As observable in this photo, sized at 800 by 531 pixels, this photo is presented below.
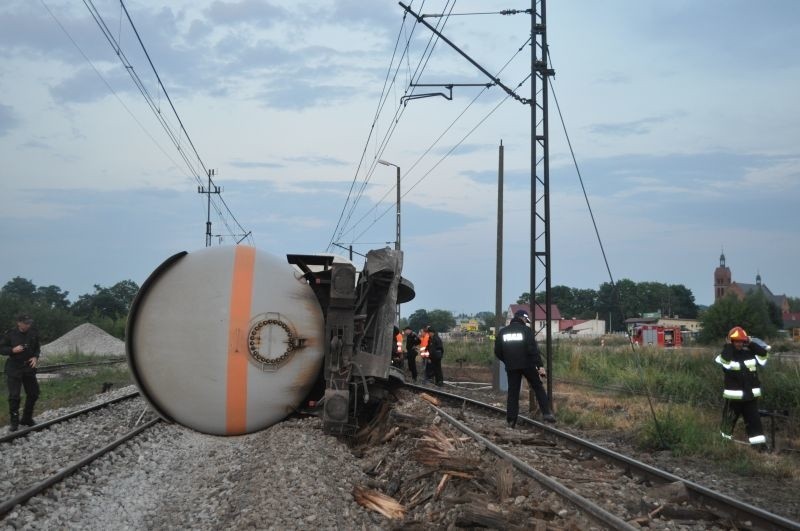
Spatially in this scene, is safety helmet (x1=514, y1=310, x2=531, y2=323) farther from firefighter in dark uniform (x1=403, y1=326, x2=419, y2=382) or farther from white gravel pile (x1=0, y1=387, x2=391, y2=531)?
firefighter in dark uniform (x1=403, y1=326, x2=419, y2=382)

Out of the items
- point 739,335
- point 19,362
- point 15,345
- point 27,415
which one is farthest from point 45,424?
point 739,335

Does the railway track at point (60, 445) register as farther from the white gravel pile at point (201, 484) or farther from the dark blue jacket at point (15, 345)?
the dark blue jacket at point (15, 345)

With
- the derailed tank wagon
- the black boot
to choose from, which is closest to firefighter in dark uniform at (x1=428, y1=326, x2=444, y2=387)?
the black boot

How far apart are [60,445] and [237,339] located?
529 cm

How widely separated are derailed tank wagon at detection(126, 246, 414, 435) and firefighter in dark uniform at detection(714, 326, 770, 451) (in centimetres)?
571

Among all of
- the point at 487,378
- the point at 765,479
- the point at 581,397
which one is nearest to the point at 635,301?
the point at 487,378

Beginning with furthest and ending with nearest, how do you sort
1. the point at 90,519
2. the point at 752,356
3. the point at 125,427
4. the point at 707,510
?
the point at 125,427, the point at 752,356, the point at 90,519, the point at 707,510

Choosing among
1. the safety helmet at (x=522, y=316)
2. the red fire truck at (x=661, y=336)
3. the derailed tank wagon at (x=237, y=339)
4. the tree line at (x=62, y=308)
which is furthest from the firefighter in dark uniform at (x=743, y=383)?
the red fire truck at (x=661, y=336)

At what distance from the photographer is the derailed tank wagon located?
25.5ft

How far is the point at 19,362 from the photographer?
13328mm

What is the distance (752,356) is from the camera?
1128 cm

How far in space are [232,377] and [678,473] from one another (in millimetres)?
5181

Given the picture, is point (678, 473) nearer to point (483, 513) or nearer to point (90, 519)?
point (483, 513)

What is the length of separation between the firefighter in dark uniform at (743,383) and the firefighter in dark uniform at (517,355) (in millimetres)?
2679
